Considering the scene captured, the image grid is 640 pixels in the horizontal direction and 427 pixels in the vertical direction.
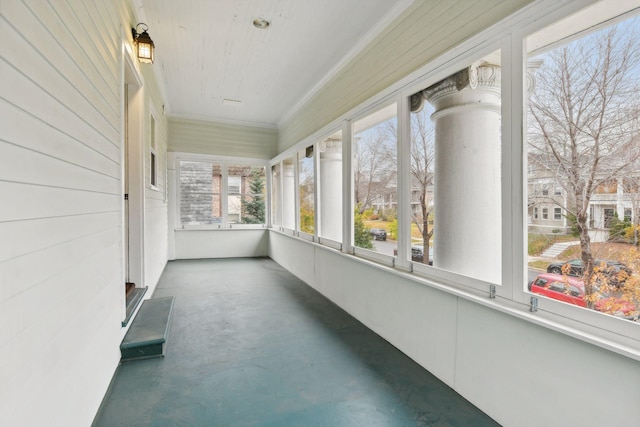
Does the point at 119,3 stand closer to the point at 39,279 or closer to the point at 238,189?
the point at 39,279

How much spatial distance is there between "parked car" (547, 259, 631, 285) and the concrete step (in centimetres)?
293

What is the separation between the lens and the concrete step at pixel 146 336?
2682 mm

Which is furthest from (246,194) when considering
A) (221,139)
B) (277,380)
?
(277,380)

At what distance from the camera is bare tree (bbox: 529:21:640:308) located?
1469mm

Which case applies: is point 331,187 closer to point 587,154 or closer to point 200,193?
point 587,154

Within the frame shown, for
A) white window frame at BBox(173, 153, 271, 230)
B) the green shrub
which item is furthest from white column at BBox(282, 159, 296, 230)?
the green shrub

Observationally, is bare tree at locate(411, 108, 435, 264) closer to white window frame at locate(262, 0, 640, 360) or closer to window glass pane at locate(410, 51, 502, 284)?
window glass pane at locate(410, 51, 502, 284)

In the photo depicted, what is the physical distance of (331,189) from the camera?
183 inches

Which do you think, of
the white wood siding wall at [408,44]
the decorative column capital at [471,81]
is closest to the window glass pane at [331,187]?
the white wood siding wall at [408,44]

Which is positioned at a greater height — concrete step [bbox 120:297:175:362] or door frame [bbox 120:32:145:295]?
door frame [bbox 120:32:145:295]

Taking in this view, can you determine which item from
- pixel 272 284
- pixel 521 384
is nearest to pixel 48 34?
pixel 521 384

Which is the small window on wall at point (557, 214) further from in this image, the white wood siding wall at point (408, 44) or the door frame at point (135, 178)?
the door frame at point (135, 178)

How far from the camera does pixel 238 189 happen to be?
25.2 ft

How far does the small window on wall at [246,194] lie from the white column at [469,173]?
19.2 ft
